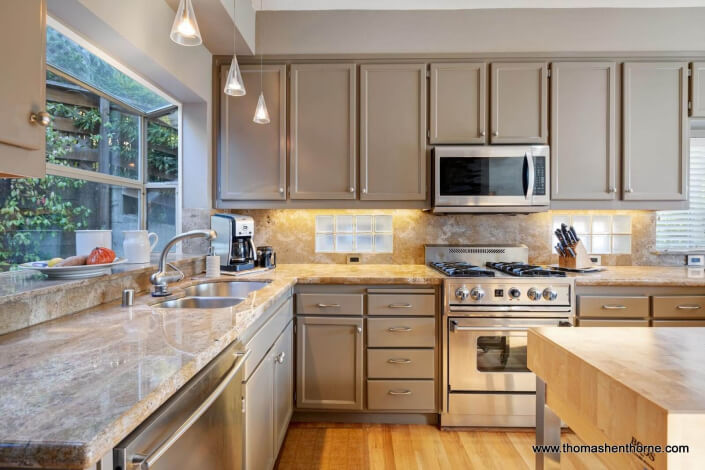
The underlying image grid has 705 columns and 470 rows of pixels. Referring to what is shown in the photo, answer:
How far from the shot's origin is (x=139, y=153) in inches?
93.8

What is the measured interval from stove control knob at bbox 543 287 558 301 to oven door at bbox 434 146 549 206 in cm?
61

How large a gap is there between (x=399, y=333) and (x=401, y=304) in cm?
18

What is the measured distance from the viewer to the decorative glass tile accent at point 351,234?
2838 mm

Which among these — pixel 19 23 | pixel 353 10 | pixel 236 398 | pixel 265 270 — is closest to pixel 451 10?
pixel 353 10

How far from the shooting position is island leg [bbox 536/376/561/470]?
106cm

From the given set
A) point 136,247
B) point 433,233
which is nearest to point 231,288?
point 136,247

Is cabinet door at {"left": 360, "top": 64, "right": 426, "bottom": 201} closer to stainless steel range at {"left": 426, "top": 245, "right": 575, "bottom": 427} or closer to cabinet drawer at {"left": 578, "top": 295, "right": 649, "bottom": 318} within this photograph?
stainless steel range at {"left": 426, "top": 245, "right": 575, "bottom": 427}

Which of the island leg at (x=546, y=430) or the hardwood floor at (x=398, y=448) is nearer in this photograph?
the island leg at (x=546, y=430)

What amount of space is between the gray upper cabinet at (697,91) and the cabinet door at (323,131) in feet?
7.75

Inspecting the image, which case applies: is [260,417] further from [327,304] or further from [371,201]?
[371,201]

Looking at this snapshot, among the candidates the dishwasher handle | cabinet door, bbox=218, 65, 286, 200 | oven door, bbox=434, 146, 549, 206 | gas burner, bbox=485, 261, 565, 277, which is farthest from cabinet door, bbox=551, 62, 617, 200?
the dishwasher handle

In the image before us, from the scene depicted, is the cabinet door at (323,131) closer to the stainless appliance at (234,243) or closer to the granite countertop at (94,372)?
the stainless appliance at (234,243)

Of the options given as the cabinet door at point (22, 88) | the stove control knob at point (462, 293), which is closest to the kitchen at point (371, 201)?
the stove control knob at point (462, 293)

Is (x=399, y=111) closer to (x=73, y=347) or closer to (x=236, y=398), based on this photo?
(x=236, y=398)
